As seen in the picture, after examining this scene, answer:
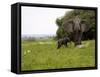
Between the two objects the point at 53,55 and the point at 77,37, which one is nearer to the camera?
the point at 53,55

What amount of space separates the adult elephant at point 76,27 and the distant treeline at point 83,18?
3 cm

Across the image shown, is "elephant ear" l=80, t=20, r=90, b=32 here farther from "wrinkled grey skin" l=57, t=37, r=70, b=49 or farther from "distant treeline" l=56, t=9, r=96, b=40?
"wrinkled grey skin" l=57, t=37, r=70, b=49

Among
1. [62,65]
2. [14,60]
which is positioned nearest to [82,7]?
[62,65]

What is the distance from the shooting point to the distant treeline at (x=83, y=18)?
2.54 meters

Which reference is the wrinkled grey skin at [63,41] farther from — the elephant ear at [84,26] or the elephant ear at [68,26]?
the elephant ear at [84,26]

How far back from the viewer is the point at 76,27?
8.55 feet

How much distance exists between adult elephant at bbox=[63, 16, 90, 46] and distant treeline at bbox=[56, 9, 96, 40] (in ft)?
0.09

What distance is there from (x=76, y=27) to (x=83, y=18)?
0.11 m

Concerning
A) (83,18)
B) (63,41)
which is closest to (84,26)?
(83,18)

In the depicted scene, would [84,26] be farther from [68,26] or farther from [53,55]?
[53,55]

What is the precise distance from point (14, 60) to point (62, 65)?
435mm

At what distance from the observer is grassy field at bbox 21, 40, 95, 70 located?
2408mm

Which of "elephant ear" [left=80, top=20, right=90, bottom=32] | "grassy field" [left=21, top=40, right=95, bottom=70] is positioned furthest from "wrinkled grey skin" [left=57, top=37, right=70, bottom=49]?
"elephant ear" [left=80, top=20, right=90, bottom=32]

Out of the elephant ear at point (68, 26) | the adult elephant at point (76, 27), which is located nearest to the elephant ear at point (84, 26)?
the adult elephant at point (76, 27)
